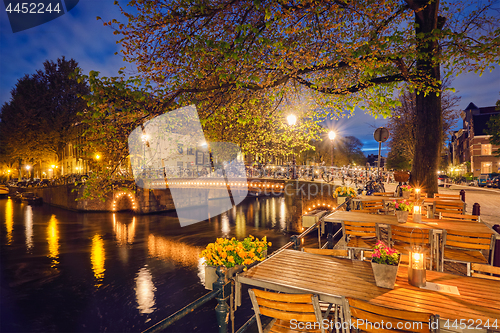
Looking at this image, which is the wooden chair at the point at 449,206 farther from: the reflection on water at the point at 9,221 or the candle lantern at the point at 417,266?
the reflection on water at the point at 9,221

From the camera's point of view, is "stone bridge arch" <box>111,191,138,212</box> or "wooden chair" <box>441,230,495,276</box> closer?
"wooden chair" <box>441,230,495,276</box>

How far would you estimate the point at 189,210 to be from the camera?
1304 inches

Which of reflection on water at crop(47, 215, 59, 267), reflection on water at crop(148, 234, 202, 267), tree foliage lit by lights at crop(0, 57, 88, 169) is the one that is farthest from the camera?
tree foliage lit by lights at crop(0, 57, 88, 169)

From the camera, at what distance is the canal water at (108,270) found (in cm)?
1023

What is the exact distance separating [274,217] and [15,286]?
1959 cm

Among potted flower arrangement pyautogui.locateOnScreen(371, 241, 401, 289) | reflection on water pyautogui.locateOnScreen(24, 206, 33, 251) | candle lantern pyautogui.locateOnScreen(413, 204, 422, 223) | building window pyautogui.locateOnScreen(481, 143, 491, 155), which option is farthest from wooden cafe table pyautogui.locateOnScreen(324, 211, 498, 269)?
building window pyautogui.locateOnScreen(481, 143, 491, 155)

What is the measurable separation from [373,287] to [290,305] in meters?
0.92

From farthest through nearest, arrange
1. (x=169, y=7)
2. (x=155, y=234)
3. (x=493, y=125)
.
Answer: (x=493, y=125) < (x=155, y=234) < (x=169, y=7)

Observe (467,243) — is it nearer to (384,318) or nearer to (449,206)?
(384,318)

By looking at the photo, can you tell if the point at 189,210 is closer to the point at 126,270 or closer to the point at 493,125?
the point at 126,270

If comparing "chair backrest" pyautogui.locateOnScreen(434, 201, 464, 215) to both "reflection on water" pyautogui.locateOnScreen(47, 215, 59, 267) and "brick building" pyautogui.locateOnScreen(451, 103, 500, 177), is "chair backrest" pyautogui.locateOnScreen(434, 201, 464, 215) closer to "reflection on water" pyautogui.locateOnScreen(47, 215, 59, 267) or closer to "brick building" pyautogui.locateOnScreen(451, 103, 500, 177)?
"reflection on water" pyautogui.locateOnScreen(47, 215, 59, 267)

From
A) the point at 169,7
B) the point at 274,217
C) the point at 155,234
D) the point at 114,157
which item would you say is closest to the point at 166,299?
the point at 114,157

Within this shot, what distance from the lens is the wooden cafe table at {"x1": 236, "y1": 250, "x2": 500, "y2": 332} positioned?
241 centimetres

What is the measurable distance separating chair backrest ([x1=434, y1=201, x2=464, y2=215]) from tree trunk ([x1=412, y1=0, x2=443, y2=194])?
4.55ft
